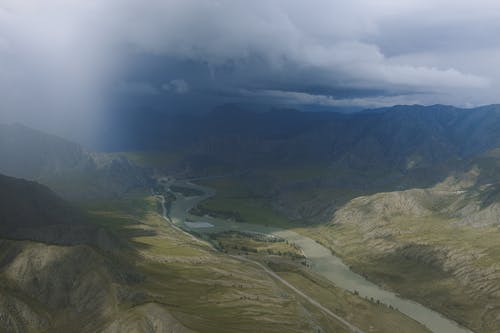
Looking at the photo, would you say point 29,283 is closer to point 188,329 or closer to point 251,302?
point 188,329

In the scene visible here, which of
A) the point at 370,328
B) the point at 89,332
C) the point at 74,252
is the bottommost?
the point at 370,328

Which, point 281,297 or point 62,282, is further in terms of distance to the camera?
point 281,297

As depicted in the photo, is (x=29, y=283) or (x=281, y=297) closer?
(x=29, y=283)

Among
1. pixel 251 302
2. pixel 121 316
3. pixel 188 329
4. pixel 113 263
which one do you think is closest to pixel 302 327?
pixel 251 302

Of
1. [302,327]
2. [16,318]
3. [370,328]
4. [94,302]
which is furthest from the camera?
[370,328]

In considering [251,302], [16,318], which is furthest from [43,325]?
[251,302]

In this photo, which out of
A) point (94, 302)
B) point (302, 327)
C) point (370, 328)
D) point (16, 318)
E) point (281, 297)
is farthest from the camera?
point (281, 297)

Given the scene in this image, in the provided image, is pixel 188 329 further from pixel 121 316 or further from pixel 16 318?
pixel 16 318

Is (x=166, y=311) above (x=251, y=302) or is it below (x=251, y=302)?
above

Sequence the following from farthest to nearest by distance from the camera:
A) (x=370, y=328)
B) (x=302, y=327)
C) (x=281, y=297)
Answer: (x=281, y=297), (x=370, y=328), (x=302, y=327)
